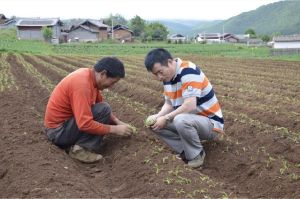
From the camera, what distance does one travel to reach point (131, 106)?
9312mm

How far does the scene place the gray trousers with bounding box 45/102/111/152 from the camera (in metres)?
5.83

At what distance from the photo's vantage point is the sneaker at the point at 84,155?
5.89m

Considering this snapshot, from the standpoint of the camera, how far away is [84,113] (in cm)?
542

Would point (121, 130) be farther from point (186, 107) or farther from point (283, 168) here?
point (283, 168)

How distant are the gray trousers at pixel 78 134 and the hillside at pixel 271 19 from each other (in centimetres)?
12662

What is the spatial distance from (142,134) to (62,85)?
1.41 meters

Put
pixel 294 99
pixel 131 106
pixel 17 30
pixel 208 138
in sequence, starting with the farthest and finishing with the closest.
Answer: pixel 17 30, pixel 294 99, pixel 131 106, pixel 208 138

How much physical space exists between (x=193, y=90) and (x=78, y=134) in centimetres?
167

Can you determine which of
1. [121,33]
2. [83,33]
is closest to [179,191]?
[83,33]

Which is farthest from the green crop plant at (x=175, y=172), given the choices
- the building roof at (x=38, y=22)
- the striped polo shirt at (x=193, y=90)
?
the building roof at (x=38, y=22)

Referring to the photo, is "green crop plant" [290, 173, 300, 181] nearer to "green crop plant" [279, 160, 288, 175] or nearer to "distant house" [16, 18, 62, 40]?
"green crop plant" [279, 160, 288, 175]

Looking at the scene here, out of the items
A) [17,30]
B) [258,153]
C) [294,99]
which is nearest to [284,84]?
[294,99]

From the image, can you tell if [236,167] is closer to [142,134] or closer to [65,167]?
[142,134]

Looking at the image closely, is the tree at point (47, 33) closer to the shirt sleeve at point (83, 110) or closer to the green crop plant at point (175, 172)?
the shirt sleeve at point (83, 110)
